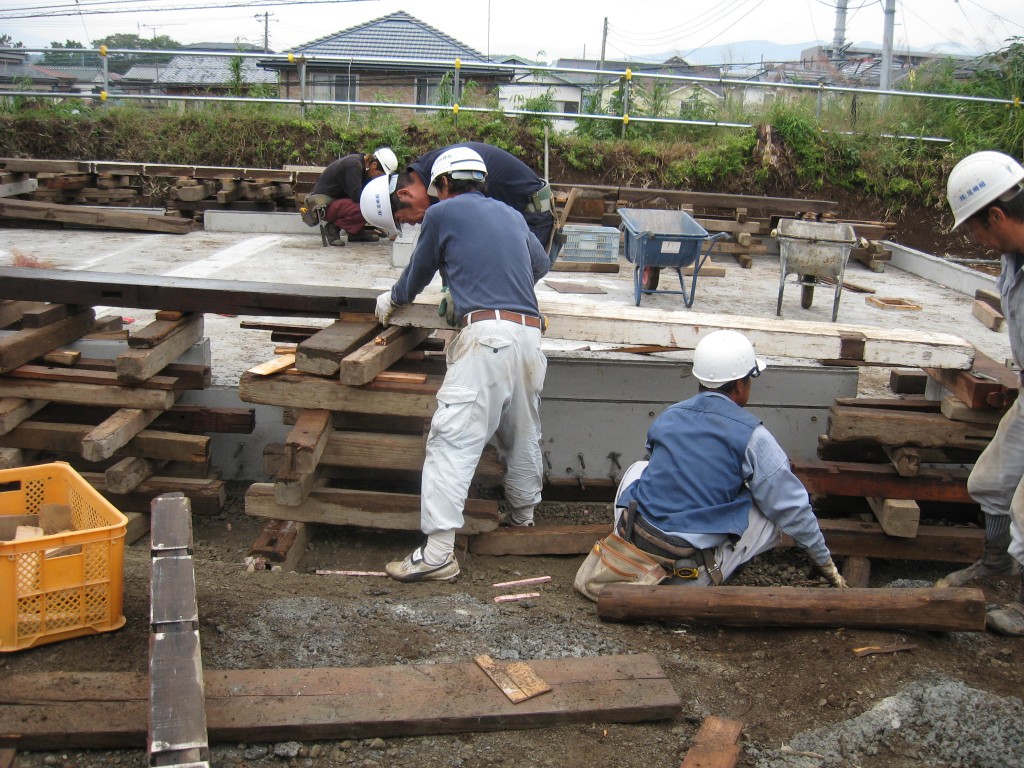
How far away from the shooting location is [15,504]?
3752mm

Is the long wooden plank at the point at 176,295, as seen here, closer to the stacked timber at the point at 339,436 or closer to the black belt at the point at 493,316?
the stacked timber at the point at 339,436

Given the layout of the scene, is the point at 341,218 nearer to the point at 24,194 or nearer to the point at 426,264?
the point at 24,194

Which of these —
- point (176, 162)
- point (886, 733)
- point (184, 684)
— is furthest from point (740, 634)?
point (176, 162)

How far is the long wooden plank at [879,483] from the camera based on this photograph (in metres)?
4.86

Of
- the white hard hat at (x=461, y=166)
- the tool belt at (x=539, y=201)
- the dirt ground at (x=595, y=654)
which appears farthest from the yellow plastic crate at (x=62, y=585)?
the tool belt at (x=539, y=201)

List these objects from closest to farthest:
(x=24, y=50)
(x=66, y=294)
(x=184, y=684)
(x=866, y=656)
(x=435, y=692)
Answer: (x=184, y=684) < (x=435, y=692) < (x=866, y=656) < (x=66, y=294) < (x=24, y=50)

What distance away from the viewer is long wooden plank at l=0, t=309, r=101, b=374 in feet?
16.4

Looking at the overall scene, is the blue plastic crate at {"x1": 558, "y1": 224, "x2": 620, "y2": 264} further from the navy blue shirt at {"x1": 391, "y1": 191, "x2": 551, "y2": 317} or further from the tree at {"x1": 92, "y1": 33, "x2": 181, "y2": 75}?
the tree at {"x1": 92, "y1": 33, "x2": 181, "y2": 75}

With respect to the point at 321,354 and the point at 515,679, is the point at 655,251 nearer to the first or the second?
the point at 321,354

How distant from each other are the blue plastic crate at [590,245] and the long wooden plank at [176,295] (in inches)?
231

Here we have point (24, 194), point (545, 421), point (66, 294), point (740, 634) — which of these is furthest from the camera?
point (24, 194)

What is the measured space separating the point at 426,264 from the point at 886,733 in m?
2.89

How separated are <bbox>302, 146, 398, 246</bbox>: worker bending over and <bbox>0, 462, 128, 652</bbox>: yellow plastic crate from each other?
24.7ft

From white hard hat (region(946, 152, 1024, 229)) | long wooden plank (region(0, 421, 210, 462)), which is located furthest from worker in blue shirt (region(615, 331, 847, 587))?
long wooden plank (region(0, 421, 210, 462))
